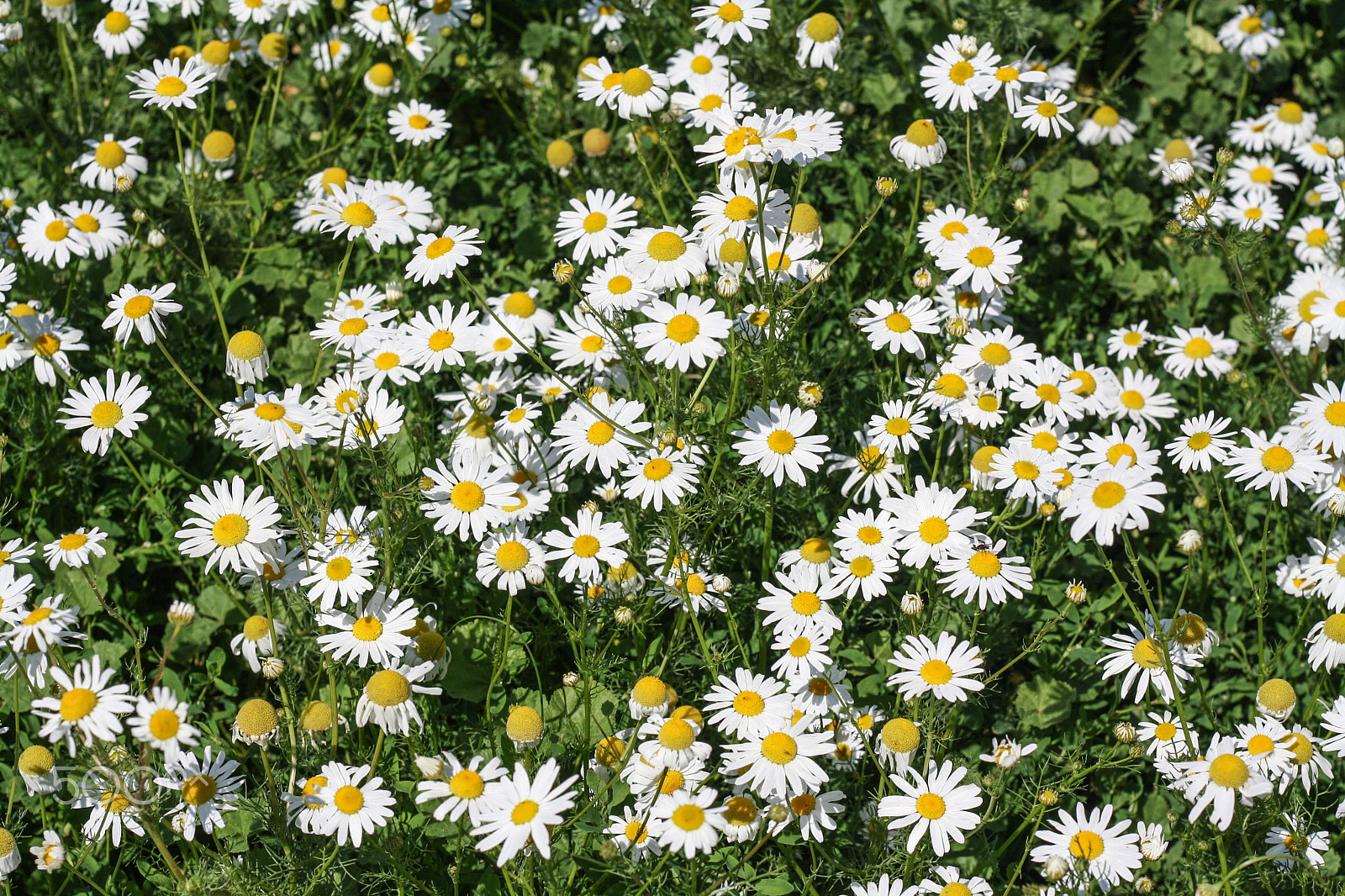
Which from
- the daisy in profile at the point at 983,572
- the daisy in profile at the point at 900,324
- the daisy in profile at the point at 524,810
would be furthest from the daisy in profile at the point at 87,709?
the daisy in profile at the point at 900,324

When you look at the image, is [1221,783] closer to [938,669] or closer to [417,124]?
[938,669]

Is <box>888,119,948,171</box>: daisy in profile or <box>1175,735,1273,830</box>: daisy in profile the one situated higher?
<box>888,119,948,171</box>: daisy in profile

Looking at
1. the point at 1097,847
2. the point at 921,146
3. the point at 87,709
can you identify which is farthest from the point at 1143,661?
the point at 87,709

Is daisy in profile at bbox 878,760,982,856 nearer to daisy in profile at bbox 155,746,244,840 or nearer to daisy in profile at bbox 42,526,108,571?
daisy in profile at bbox 155,746,244,840

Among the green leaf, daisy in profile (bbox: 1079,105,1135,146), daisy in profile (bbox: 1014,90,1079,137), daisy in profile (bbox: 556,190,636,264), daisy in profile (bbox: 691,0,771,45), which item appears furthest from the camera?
daisy in profile (bbox: 1079,105,1135,146)

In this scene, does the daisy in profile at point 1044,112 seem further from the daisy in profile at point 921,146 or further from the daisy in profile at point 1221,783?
the daisy in profile at point 1221,783

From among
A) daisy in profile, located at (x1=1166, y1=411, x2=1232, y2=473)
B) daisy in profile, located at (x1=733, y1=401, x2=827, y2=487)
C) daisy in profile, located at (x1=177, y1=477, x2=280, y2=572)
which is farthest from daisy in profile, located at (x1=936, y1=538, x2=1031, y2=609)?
Result: daisy in profile, located at (x1=177, y1=477, x2=280, y2=572)
